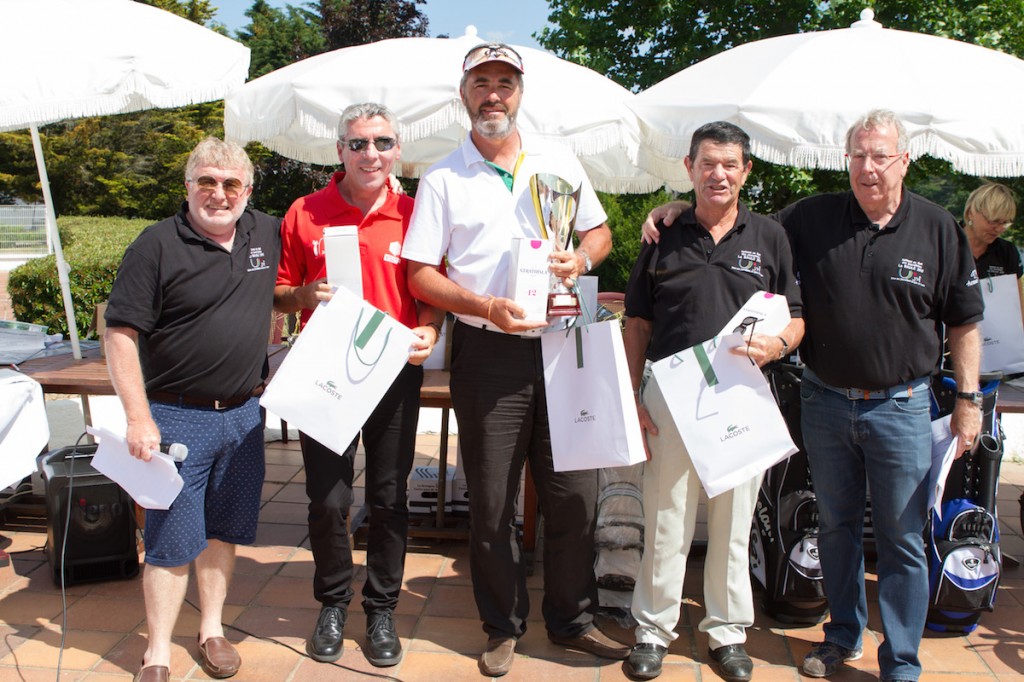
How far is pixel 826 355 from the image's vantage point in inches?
120

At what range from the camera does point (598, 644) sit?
3.35 m

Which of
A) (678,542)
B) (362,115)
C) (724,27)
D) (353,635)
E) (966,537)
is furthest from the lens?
(724,27)

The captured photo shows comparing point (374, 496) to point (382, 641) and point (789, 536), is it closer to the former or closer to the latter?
point (382, 641)

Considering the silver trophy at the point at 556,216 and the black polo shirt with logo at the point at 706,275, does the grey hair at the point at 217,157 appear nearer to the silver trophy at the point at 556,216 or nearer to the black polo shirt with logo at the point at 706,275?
the silver trophy at the point at 556,216

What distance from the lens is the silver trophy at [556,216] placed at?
289 centimetres

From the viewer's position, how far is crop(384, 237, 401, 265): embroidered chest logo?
3158 millimetres

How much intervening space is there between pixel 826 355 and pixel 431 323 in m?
1.43

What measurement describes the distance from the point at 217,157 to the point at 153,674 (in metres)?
1.83

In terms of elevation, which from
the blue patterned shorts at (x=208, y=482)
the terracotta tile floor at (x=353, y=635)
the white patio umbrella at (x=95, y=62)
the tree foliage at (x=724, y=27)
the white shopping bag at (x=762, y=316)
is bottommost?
the terracotta tile floor at (x=353, y=635)

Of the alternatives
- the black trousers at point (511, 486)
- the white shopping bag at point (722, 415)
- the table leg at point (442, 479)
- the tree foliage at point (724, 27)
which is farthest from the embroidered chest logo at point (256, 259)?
the tree foliage at point (724, 27)

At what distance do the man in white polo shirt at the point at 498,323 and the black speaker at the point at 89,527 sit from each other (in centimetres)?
181

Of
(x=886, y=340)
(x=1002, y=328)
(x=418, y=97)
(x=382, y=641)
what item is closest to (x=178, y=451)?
(x=382, y=641)

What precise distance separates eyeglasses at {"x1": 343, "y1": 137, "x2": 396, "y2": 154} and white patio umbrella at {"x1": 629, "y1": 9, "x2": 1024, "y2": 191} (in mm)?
1960

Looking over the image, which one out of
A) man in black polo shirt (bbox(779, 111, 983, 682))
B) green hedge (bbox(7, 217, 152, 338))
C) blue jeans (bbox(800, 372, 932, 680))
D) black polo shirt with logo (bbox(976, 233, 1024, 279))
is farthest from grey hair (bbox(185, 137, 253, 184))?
green hedge (bbox(7, 217, 152, 338))
